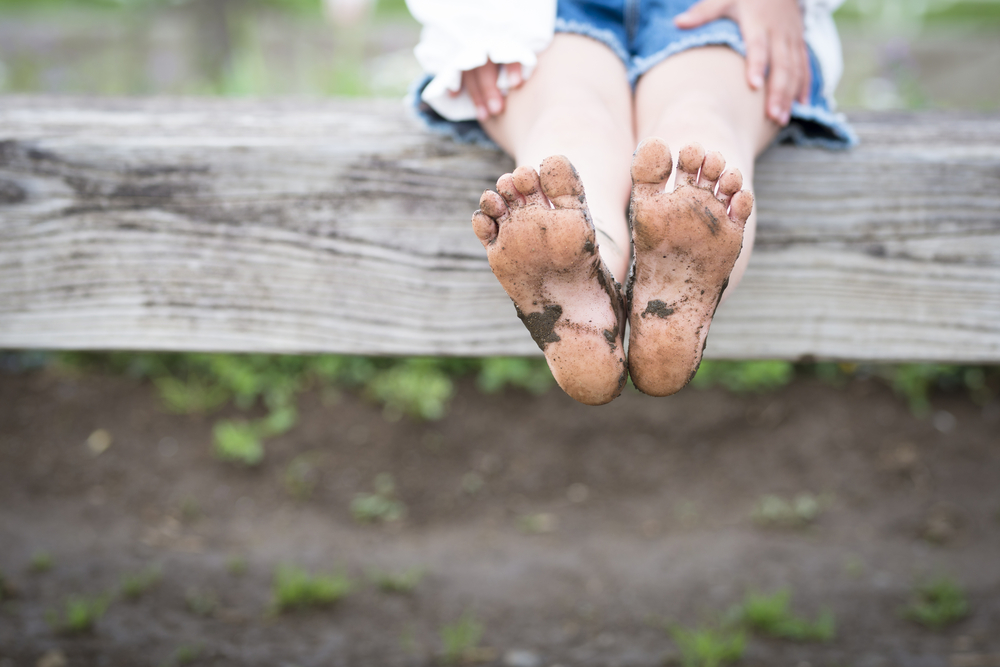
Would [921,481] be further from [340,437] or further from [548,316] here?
[548,316]

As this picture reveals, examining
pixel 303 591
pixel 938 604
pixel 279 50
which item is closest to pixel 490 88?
pixel 303 591

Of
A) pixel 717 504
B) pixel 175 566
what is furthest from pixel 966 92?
pixel 175 566

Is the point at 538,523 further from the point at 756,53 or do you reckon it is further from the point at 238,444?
the point at 756,53

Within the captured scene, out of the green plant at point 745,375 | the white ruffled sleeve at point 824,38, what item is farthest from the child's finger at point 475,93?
the green plant at point 745,375

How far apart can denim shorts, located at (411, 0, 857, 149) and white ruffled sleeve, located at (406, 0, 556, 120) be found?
0.13ft

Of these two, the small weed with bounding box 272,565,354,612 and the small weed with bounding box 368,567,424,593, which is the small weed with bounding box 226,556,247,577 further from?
the small weed with bounding box 368,567,424,593

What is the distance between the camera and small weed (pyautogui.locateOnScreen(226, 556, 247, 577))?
2.18m

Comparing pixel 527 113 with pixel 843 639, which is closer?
pixel 527 113

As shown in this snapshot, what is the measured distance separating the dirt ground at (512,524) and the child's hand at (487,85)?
Result: 4.57 feet

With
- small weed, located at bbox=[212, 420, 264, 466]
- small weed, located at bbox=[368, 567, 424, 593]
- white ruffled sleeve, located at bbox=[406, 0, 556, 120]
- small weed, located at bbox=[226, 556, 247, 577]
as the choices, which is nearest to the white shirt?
white ruffled sleeve, located at bbox=[406, 0, 556, 120]

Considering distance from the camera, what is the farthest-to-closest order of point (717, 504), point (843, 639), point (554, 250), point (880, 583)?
point (717, 504)
point (880, 583)
point (843, 639)
point (554, 250)

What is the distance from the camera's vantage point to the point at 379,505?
2496 mm

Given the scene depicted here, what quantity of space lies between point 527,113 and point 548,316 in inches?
15.8

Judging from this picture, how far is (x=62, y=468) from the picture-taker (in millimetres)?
2545
